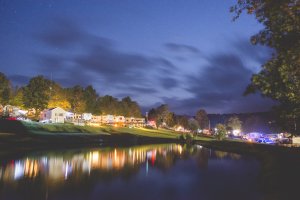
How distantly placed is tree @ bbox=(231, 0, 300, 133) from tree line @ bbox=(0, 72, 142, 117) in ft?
344

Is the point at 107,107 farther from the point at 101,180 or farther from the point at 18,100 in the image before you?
the point at 101,180

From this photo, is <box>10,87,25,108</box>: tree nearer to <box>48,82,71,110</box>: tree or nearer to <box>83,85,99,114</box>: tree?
<box>48,82,71,110</box>: tree

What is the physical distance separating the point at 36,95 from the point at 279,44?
4164 inches

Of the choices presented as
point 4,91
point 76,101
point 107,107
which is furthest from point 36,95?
point 107,107

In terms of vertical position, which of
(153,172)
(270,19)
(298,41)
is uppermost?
(270,19)

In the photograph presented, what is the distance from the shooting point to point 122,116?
182750 millimetres

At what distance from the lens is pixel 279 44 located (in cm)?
1465

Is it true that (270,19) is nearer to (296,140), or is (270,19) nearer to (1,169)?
(1,169)

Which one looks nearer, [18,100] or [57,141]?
[57,141]

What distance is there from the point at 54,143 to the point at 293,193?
53690 mm

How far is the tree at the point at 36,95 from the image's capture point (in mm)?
109688

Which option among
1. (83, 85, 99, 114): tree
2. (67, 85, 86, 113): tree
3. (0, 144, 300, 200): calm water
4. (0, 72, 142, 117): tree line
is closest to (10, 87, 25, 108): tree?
(0, 72, 142, 117): tree line

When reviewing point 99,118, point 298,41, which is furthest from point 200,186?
point 99,118

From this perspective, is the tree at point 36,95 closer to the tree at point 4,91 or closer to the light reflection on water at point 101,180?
the tree at point 4,91
